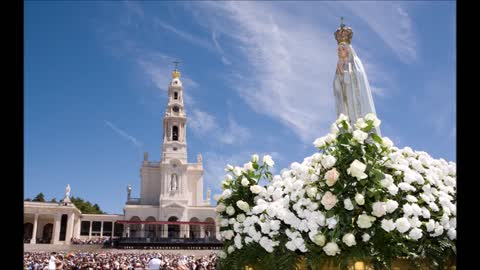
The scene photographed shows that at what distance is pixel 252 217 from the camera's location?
15.3 ft

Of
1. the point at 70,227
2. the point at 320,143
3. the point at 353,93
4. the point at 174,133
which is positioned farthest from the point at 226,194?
the point at 174,133

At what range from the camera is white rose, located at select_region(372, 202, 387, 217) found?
11.8ft

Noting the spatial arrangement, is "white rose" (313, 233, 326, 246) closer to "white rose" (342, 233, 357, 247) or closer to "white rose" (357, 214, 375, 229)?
"white rose" (342, 233, 357, 247)

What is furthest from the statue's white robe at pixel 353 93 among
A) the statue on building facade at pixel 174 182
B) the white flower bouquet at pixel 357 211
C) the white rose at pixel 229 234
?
the statue on building facade at pixel 174 182

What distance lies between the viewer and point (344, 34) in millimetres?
14609

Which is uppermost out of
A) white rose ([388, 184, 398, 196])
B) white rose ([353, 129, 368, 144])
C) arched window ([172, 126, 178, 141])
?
arched window ([172, 126, 178, 141])

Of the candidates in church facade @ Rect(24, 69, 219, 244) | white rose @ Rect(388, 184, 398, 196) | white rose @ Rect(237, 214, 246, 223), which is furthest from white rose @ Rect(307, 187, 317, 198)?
church facade @ Rect(24, 69, 219, 244)

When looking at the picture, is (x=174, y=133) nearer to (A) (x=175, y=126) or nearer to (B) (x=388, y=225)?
Answer: (A) (x=175, y=126)

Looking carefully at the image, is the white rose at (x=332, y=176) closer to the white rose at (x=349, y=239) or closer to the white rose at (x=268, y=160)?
the white rose at (x=349, y=239)

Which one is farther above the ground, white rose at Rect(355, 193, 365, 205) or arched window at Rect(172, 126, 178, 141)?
arched window at Rect(172, 126, 178, 141)

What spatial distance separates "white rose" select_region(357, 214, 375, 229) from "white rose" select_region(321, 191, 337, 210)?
25 cm
